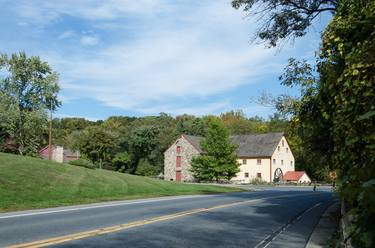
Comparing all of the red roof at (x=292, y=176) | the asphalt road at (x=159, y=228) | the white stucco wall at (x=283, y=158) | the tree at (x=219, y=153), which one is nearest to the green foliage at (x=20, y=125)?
the tree at (x=219, y=153)

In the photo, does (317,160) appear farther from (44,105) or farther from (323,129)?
(44,105)

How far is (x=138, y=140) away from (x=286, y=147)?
27.2 meters

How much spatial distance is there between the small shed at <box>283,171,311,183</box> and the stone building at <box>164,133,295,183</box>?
1.01 meters

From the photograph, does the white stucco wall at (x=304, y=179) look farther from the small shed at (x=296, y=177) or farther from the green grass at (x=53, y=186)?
the green grass at (x=53, y=186)

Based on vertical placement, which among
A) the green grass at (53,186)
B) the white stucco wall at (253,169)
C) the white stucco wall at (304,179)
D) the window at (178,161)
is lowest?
the green grass at (53,186)

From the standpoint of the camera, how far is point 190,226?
13.8m

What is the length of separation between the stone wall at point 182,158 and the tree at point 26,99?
799 inches

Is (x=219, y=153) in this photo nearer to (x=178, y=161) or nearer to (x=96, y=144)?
(x=178, y=161)

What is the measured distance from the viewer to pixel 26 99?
74438 millimetres

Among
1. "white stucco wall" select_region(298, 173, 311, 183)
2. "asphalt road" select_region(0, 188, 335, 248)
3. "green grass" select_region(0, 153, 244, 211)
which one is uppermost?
"white stucco wall" select_region(298, 173, 311, 183)

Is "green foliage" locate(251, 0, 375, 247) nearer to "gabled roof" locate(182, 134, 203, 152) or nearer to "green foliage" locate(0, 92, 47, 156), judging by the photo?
"green foliage" locate(0, 92, 47, 156)

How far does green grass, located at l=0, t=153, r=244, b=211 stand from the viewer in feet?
69.0

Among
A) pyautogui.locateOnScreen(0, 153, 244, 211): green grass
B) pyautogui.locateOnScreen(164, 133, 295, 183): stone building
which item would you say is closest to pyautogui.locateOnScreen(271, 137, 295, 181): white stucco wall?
pyautogui.locateOnScreen(164, 133, 295, 183): stone building

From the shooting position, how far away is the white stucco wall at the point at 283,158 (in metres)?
79.9
